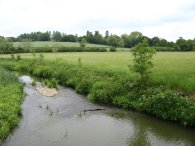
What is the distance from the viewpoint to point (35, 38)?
522 ft

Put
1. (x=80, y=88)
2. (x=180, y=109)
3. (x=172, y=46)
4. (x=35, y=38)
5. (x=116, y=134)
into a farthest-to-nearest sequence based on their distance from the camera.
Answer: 1. (x=35, y=38)
2. (x=172, y=46)
3. (x=80, y=88)
4. (x=180, y=109)
5. (x=116, y=134)

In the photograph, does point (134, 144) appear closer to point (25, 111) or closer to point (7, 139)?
point (7, 139)

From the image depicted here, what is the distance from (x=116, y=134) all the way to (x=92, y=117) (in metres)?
4.25

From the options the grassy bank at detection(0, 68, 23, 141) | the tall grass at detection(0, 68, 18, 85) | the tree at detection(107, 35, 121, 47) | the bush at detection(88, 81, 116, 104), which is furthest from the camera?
the tree at detection(107, 35, 121, 47)

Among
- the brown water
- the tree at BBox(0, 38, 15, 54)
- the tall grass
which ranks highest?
the tree at BBox(0, 38, 15, 54)

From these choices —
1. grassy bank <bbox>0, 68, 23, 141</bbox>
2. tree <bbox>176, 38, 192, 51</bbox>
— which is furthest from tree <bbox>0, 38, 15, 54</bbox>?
tree <bbox>176, 38, 192, 51</bbox>

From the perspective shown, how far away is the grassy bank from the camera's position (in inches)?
753

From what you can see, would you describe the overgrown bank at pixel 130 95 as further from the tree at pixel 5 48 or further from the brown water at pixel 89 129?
the tree at pixel 5 48

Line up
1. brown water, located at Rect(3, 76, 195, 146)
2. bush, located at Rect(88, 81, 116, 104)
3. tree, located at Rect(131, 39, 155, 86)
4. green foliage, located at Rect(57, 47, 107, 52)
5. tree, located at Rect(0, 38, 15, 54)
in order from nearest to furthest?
brown water, located at Rect(3, 76, 195, 146), tree, located at Rect(131, 39, 155, 86), bush, located at Rect(88, 81, 116, 104), tree, located at Rect(0, 38, 15, 54), green foliage, located at Rect(57, 47, 107, 52)

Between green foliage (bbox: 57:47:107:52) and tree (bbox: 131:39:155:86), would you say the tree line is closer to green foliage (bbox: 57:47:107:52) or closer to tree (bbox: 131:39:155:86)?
green foliage (bbox: 57:47:107:52)

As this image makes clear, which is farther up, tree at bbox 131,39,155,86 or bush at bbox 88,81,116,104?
tree at bbox 131,39,155,86

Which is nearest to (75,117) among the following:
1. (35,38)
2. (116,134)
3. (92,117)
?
(92,117)

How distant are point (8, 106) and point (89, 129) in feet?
20.3

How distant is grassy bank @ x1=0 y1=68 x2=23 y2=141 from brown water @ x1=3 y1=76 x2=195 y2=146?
500 mm
